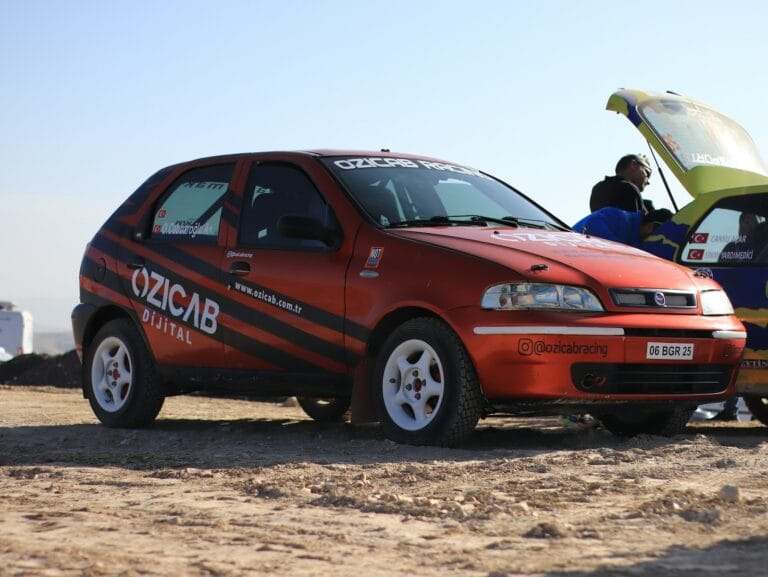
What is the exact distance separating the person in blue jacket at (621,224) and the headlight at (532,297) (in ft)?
10.7

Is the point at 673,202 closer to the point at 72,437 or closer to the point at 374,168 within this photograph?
the point at 374,168

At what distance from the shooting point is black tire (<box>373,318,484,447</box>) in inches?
291

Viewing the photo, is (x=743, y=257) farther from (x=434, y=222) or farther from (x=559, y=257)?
(x=434, y=222)

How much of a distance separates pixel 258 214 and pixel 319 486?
2917 millimetres

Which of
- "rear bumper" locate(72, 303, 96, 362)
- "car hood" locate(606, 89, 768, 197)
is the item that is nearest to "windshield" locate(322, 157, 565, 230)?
"car hood" locate(606, 89, 768, 197)

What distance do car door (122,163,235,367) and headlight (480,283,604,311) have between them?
6.75 ft

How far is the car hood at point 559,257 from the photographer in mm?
7453

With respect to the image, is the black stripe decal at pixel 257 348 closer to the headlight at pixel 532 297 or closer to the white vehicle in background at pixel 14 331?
the headlight at pixel 532 297

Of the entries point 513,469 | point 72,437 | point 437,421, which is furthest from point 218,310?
point 513,469

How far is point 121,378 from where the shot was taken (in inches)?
370

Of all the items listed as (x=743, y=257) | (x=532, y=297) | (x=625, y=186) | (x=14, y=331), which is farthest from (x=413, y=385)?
(x=14, y=331)

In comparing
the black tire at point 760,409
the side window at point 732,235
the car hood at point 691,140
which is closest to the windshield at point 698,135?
the car hood at point 691,140

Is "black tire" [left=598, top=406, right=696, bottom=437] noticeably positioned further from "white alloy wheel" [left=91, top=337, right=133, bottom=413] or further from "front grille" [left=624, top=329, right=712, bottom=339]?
"white alloy wheel" [left=91, top=337, right=133, bottom=413]

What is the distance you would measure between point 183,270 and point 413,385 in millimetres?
2005
